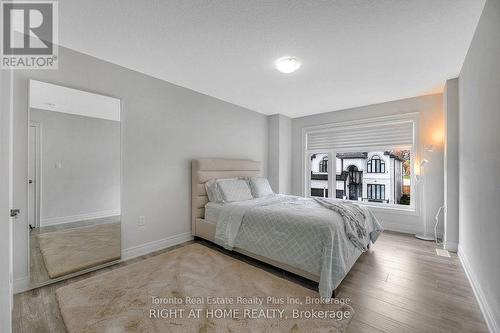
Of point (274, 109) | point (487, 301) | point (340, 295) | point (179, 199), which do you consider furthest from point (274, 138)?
point (487, 301)

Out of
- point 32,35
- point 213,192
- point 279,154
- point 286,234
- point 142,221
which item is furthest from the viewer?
point 279,154

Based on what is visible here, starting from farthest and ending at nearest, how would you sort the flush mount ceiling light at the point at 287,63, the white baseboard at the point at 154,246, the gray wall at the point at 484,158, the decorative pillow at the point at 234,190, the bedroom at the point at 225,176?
the decorative pillow at the point at 234,190
the white baseboard at the point at 154,246
the flush mount ceiling light at the point at 287,63
the bedroom at the point at 225,176
the gray wall at the point at 484,158

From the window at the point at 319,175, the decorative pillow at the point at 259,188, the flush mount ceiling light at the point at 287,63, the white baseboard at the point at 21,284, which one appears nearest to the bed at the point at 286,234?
the decorative pillow at the point at 259,188

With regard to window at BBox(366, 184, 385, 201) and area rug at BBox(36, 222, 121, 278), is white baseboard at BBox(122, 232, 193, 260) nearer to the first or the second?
area rug at BBox(36, 222, 121, 278)

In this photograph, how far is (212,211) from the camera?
10.4 feet

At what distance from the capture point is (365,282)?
7.11ft

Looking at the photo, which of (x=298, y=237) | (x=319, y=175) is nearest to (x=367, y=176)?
(x=319, y=175)

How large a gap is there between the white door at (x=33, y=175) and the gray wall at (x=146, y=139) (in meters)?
0.04

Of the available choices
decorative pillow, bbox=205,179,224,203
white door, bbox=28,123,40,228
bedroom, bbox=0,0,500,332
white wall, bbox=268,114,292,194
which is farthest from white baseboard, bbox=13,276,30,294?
white wall, bbox=268,114,292,194

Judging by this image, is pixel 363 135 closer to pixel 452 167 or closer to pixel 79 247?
pixel 452 167

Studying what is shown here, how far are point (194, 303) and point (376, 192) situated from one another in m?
4.01

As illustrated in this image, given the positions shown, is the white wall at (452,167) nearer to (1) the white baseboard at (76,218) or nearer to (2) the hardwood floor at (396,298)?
(2) the hardwood floor at (396,298)

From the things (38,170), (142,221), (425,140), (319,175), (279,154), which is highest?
(425,140)

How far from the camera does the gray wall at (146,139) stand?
2020mm
